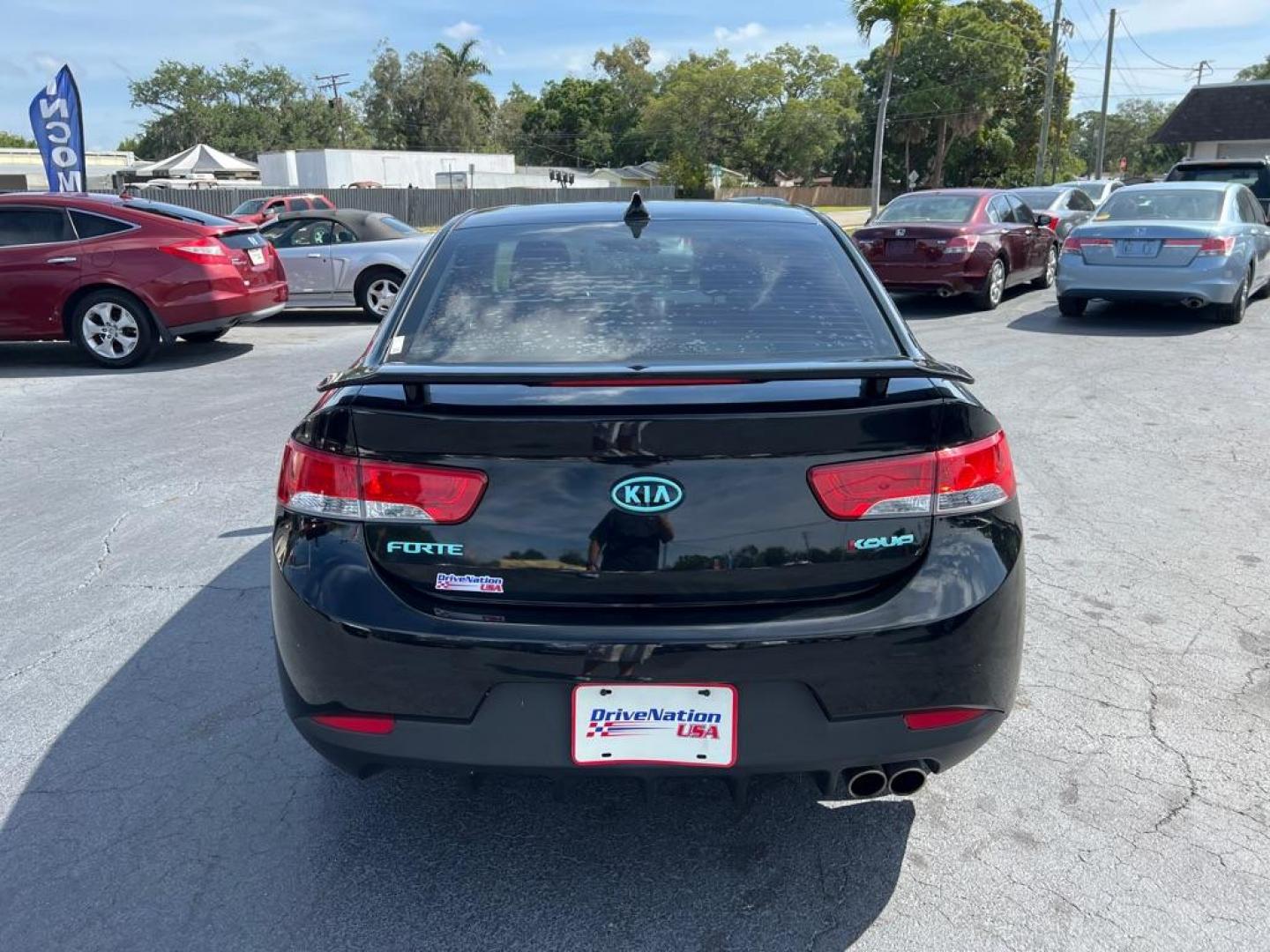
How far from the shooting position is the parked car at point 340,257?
13.2m

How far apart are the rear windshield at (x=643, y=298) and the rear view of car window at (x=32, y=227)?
816 cm

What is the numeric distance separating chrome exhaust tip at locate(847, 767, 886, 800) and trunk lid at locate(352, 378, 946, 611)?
41cm

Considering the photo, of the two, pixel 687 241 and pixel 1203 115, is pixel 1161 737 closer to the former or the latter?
pixel 687 241

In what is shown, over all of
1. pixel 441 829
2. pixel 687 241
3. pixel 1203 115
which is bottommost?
pixel 441 829

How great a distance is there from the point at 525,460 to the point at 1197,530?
4.17 m

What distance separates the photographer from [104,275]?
988 centimetres

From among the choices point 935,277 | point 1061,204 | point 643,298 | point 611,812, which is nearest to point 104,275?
point 643,298

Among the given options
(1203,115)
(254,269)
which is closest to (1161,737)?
(254,269)

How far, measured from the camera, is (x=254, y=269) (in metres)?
10.7

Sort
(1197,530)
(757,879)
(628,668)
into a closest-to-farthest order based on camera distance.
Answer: (628,668)
(757,879)
(1197,530)

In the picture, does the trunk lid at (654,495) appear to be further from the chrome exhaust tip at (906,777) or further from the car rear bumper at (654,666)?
the chrome exhaust tip at (906,777)

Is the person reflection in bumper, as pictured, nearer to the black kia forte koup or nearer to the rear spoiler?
Answer: the black kia forte koup

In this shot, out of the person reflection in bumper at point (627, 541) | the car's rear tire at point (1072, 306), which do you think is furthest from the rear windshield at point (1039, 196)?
the person reflection in bumper at point (627, 541)

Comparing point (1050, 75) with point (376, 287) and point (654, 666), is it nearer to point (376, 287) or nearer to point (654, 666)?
point (376, 287)
